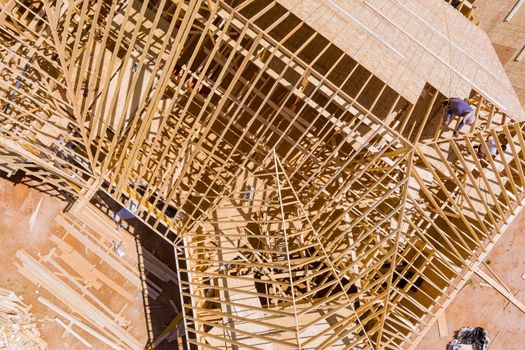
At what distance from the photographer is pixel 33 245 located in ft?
44.7

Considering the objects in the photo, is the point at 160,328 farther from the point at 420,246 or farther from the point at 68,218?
Answer: the point at 420,246

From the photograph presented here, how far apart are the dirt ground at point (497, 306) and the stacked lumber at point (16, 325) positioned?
13.6 metres

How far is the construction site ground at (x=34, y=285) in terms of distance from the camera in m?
13.4

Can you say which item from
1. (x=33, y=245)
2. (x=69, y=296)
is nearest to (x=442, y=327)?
(x=69, y=296)

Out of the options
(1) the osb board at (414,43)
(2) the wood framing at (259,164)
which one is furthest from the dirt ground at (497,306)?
(1) the osb board at (414,43)

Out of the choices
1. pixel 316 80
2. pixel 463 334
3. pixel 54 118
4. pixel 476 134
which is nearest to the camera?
pixel 316 80

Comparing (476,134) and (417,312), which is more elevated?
(476,134)

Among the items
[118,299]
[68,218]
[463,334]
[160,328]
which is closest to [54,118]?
[68,218]

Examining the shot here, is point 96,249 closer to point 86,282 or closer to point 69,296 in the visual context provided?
point 86,282

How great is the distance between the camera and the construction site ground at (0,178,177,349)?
13.4m

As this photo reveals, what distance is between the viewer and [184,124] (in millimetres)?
13305

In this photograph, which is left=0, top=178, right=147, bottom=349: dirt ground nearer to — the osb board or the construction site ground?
the construction site ground

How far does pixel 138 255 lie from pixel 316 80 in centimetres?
862

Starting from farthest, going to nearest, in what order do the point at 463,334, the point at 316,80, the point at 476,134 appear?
1. the point at 463,334
2. the point at 476,134
3. the point at 316,80
